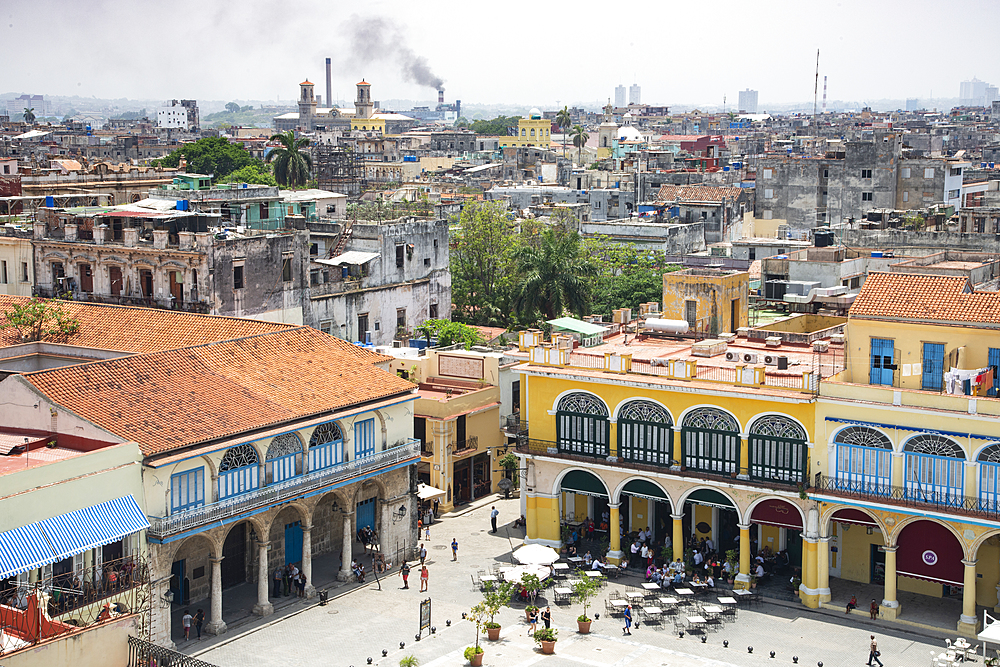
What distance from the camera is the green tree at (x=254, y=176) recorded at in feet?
407

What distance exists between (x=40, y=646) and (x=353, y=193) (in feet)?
292

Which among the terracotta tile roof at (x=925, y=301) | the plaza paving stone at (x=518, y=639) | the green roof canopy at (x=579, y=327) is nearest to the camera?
the plaza paving stone at (x=518, y=639)

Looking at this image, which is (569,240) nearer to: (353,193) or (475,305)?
(475,305)

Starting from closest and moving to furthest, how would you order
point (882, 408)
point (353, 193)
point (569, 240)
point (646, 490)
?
point (882, 408) < point (646, 490) < point (569, 240) < point (353, 193)

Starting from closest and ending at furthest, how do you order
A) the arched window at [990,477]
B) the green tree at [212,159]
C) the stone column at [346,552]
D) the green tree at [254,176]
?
the arched window at [990,477]
the stone column at [346,552]
the green tree at [254,176]
the green tree at [212,159]

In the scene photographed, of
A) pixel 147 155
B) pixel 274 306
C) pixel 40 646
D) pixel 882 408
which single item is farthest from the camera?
pixel 147 155

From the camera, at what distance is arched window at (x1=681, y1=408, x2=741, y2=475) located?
146 feet

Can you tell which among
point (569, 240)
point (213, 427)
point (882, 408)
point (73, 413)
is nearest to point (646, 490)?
point (882, 408)

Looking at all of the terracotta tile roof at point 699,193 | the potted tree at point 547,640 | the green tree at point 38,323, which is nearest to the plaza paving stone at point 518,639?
the potted tree at point 547,640

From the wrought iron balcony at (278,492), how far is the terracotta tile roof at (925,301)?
54.8 feet

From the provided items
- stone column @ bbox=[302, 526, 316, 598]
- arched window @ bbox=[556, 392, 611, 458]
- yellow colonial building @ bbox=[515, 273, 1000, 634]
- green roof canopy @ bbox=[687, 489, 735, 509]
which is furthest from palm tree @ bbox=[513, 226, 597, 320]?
stone column @ bbox=[302, 526, 316, 598]

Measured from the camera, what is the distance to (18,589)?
111 feet

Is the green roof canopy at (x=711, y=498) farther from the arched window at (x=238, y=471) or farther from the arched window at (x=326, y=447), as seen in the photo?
the arched window at (x=238, y=471)

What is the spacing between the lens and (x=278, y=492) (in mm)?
41531
